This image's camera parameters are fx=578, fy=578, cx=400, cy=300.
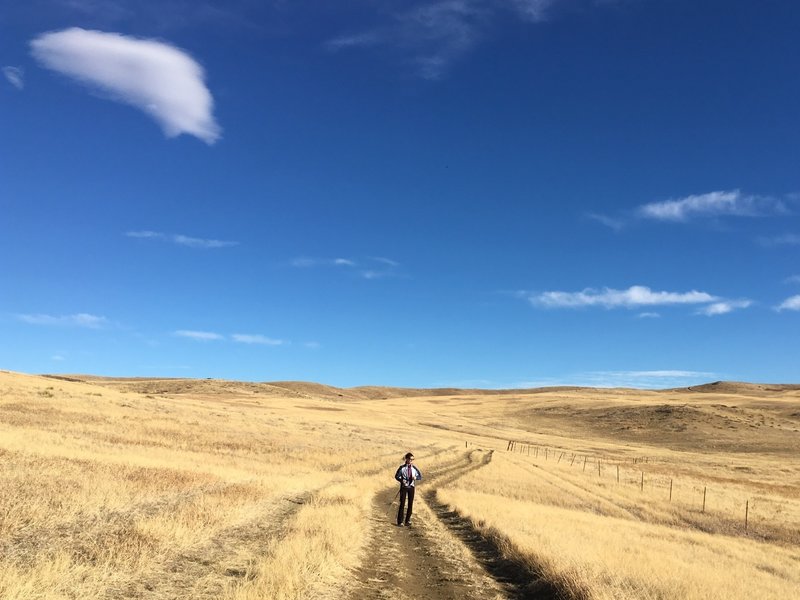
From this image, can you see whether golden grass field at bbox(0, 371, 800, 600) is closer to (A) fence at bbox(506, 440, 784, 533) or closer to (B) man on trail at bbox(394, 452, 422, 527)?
(A) fence at bbox(506, 440, 784, 533)

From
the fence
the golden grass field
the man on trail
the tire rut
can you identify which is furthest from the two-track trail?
the fence

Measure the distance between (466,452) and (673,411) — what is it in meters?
60.4

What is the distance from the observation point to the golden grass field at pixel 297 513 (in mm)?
9906

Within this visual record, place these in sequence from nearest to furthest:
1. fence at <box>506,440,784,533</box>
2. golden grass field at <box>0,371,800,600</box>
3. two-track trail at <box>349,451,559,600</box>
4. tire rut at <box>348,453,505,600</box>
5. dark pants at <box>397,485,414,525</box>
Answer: golden grass field at <box>0,371,800,600</box>, tire rut at <box>348,453,505,600</box>, two-track trail at <box>349,451,559,600</box>, dark pants at <box>397,485,414,525</box>, fence at <box>506,440,784,533</box>

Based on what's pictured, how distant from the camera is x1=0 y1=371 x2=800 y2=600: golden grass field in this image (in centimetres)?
991

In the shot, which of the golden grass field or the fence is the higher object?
the golden grass field

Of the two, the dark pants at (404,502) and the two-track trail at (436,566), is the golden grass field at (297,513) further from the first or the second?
the dark pants at (404,502)

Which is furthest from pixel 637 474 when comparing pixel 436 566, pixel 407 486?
pixel 436 566

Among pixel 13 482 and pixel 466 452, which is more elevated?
pixel 13 482

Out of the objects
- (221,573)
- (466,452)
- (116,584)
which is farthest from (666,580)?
(466,452)

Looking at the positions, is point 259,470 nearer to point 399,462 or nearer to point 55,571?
point 399,462

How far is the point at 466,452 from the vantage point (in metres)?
51.2

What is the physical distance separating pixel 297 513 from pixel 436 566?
5.44 meters

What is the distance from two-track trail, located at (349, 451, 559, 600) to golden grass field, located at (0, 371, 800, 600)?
208 mm
